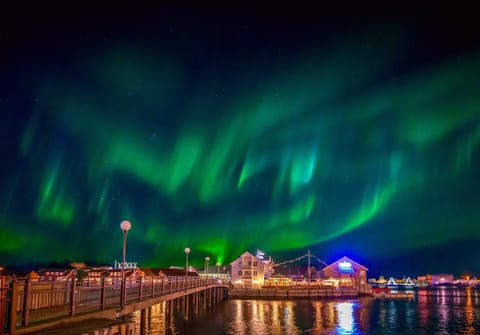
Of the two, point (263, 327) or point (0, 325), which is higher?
point (0, 325)

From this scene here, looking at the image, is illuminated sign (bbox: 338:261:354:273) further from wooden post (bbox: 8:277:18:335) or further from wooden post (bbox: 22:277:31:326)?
wooden post (bbox: 8:277:18:335)

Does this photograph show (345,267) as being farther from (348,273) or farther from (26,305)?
(26,305)

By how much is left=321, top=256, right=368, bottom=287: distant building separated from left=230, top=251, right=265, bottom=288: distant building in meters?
20.4

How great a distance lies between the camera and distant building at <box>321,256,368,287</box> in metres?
133

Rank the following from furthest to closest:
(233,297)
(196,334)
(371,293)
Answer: (371,293) → (233,297) → (196,334)

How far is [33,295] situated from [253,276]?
381 ft

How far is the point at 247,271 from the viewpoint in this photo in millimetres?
132000

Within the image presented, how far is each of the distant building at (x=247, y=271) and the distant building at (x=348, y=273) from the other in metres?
20.4

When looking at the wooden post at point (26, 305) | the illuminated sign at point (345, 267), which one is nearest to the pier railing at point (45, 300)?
the wooden post at point (26, 305)

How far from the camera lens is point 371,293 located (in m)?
125

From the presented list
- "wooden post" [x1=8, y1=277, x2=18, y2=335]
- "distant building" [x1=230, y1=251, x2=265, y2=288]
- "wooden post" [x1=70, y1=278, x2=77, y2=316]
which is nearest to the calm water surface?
"wooden post" [x1=70, y1=278, x2=77, y2=316]

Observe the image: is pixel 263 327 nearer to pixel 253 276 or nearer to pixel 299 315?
pixel 299 315

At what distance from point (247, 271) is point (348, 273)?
27458 mm

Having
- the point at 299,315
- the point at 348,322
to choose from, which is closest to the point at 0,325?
the point at 348,322
